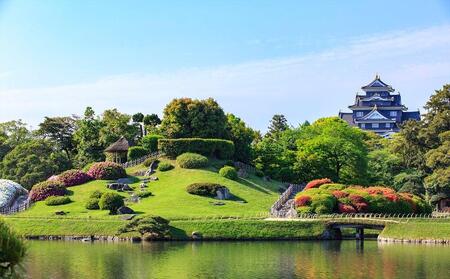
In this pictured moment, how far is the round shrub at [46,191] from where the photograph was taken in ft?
239

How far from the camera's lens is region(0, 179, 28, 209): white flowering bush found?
236 feet

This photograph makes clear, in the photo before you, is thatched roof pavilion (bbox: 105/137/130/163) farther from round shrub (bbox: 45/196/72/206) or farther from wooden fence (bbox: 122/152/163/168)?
round shrub (bbox: 45/196/72/206)

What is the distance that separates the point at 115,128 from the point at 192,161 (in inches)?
710

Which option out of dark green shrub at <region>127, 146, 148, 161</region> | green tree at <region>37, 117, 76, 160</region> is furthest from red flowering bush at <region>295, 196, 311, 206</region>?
green tree at <region>37, 117, 76, 160</region>

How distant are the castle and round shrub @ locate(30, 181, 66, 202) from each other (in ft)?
270

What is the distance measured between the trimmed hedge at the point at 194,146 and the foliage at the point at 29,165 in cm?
1384

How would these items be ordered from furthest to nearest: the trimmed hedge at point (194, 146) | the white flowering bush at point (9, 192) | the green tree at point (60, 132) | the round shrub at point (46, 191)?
the green tree at point (60, 132) → the trimmed hedge at point (194, 146) → the round shrub at point (46, 191) → the white flowering bush at point (9, 192)

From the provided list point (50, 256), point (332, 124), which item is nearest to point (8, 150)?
point (332, 124)

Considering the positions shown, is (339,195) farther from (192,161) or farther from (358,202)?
(192,161)

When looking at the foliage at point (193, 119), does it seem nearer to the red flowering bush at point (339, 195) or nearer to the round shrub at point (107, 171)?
the round shrub at point (107, 171)

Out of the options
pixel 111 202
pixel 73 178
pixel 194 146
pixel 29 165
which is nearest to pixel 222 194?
pixel 111 202

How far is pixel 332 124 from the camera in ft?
296

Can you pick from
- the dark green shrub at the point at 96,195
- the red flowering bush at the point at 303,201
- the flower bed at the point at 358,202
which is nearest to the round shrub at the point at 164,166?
the dark green shrub at the point at 96,195

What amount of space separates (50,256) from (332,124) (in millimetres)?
52166
